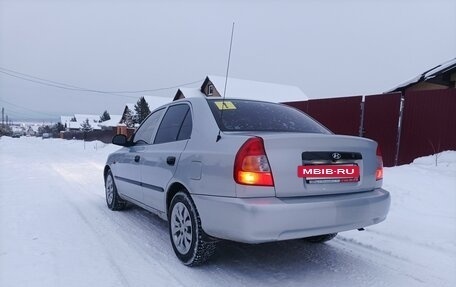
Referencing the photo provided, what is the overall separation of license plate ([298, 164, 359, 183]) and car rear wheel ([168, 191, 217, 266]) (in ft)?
3.49

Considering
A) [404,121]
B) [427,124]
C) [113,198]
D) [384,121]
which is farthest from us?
[384,121]

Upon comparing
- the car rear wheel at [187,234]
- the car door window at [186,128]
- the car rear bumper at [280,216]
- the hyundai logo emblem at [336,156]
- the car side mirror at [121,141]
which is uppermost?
the car door window at [186,128]

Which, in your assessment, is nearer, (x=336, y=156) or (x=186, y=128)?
(x=336, y=156)

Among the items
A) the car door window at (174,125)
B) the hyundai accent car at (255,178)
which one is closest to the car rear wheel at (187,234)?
the hyundai accent car at (255,178)

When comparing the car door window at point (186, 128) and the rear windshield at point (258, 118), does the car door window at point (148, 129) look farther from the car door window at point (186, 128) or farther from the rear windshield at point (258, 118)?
the rear windshield at point (258, 118)

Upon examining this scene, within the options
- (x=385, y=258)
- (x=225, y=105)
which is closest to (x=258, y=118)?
(x=225, y=105)

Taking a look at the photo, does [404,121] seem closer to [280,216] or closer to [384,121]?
[384,121]

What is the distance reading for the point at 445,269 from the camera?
11.0ft

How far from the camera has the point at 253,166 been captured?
110 inches

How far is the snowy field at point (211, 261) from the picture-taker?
316 cm

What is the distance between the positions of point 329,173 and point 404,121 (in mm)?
7964

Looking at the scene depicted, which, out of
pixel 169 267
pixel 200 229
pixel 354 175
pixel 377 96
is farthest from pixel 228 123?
pixel 377 96

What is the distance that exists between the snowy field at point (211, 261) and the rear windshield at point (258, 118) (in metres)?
1.34

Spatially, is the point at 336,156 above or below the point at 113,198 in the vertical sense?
above
